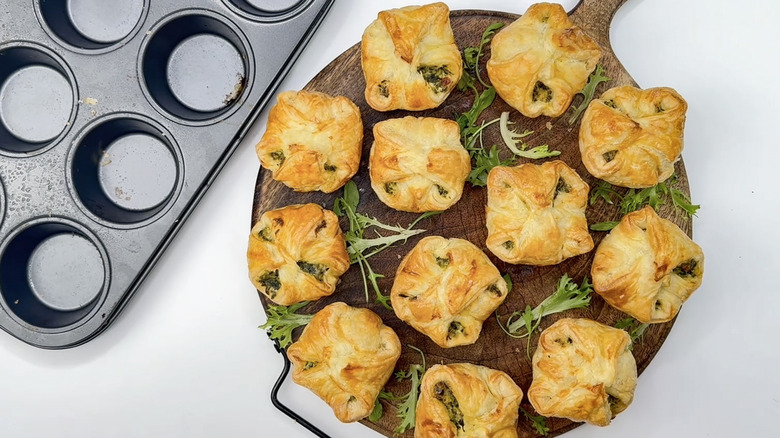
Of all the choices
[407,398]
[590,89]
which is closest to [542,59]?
[590,89]

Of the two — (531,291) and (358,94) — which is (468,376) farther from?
(358,94)

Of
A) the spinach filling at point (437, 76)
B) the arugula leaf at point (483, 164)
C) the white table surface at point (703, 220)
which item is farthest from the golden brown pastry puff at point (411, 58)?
the white table surface at point (703, 220)

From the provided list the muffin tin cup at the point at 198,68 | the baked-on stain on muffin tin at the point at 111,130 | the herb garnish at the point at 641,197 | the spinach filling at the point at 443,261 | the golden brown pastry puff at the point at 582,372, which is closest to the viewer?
the golden brown pastry puff at the point at 582,372

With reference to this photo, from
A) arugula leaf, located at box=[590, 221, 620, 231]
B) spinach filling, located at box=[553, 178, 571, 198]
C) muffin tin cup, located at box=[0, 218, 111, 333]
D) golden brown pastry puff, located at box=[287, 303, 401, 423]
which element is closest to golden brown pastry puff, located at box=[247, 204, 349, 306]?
golden brown pastry puff, located at box=[287, 303, 401, 423]

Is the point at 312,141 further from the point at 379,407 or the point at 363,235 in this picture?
the point at 379,407

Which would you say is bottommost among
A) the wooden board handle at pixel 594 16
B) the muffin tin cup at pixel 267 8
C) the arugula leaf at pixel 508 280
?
the arugula leaf at pixel 508 280

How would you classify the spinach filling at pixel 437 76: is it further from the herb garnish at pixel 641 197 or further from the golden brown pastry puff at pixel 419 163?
the herb garnish at pixel 641 197

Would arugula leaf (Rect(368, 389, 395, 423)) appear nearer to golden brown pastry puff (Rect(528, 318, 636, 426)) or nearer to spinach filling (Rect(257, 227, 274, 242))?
golden brown pastry puff (Rect(528, 318, 636, 426))
